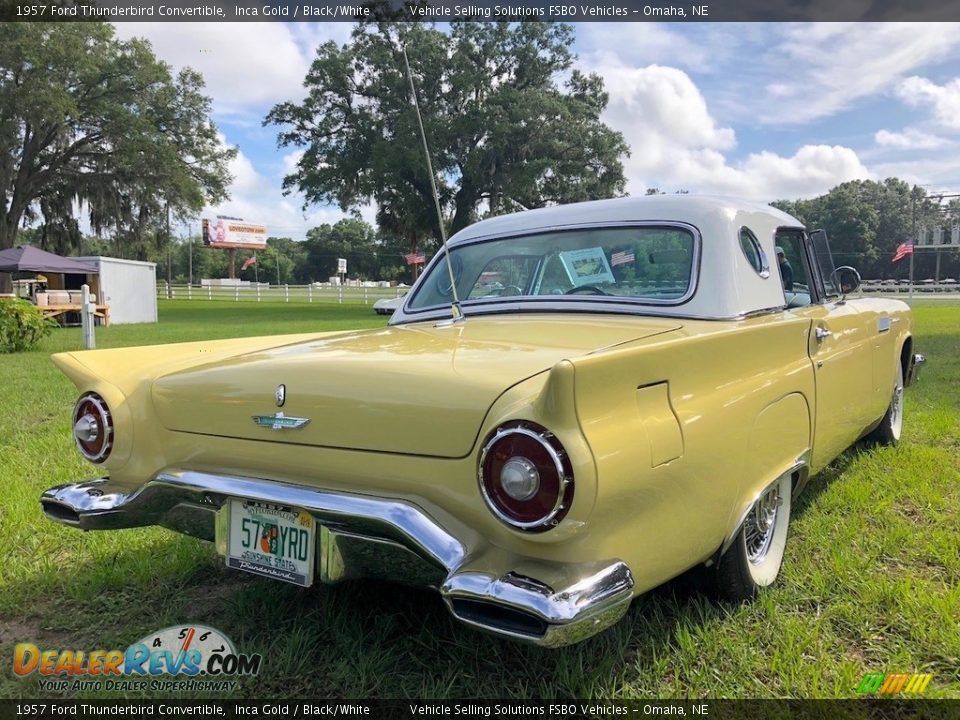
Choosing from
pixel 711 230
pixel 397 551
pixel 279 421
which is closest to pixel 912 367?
pixel 711 230

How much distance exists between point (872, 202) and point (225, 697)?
77.3 meters

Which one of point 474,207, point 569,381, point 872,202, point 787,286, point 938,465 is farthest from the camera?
point 872,202

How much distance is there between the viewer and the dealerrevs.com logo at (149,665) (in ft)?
6.99

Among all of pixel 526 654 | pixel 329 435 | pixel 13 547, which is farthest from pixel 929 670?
pixel 13 547

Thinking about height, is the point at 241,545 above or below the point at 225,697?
above

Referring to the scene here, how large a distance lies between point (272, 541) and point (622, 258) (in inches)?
67.5

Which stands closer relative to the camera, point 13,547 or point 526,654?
point 526,654

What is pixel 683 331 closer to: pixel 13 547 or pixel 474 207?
pixel 13 547

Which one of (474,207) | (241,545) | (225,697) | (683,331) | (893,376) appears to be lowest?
(225,697)

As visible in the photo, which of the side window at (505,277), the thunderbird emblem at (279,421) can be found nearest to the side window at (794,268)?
the side window at (505,277)

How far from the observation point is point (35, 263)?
18062 mm

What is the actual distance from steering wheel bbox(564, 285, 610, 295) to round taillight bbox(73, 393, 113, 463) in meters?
1.77

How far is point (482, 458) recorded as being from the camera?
168 centimetres

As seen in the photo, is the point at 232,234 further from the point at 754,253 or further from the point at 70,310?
the point at 754,253
